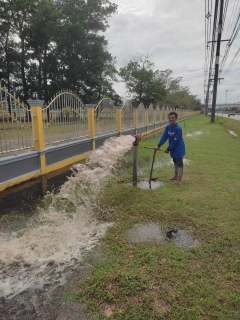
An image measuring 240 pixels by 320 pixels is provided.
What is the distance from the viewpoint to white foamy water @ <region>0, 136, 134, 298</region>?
2.30 metres

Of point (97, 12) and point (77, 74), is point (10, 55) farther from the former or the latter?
point (97, 12)

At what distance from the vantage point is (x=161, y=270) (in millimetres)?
2314

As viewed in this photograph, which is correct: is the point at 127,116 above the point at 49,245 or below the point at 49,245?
above

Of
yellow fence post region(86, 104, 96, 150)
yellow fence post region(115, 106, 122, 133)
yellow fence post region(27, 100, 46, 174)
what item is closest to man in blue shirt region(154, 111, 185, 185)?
yellow fence post region(27, 100, 46, 174)

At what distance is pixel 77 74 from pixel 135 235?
25985 millimetres

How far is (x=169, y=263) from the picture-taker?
2.41 metres

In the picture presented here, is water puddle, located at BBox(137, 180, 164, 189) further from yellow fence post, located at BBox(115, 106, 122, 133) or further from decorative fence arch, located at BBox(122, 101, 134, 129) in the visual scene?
decorative fence arch, located at BBox(122, 101, 134, 129)

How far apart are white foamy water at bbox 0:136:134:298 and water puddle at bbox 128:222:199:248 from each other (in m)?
0.45

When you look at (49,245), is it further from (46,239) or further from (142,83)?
(142,83)

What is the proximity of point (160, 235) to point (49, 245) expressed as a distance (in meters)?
1.44

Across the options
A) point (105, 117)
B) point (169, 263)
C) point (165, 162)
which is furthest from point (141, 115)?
point (169, 263)

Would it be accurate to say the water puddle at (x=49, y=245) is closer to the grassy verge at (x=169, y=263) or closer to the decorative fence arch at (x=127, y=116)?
the grassy verge at (x=169, y=263)

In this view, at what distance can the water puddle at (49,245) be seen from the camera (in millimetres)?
2229

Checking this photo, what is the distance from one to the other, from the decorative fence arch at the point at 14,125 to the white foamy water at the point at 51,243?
1.54 meters
